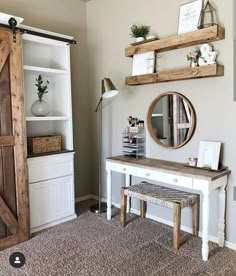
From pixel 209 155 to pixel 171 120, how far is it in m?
0.59

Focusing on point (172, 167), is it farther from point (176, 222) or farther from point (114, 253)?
point (114, 253)

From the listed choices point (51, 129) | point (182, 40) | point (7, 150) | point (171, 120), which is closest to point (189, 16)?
point (182, 40)

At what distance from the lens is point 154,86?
9.96 feet

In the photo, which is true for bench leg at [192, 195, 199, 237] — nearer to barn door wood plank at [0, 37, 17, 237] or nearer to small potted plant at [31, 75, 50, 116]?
barn door wood plank at [0, 37, 17, 237]

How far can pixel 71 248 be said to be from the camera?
2.54 meters

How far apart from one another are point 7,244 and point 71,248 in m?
0.62

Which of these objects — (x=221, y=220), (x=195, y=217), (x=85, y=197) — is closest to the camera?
(x=221, y=220)

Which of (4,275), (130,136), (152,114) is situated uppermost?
(152,114)

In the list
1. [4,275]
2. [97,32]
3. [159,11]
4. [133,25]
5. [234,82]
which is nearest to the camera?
[4,275]

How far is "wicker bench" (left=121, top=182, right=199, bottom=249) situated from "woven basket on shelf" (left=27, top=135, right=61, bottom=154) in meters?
0.93

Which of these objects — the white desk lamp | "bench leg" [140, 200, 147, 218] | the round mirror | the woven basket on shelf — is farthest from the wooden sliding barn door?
the round mirror

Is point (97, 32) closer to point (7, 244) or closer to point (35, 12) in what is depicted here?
point (35, 12)

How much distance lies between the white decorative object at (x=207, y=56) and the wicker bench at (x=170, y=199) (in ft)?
4.21

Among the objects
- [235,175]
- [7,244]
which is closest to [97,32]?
[235,175]
